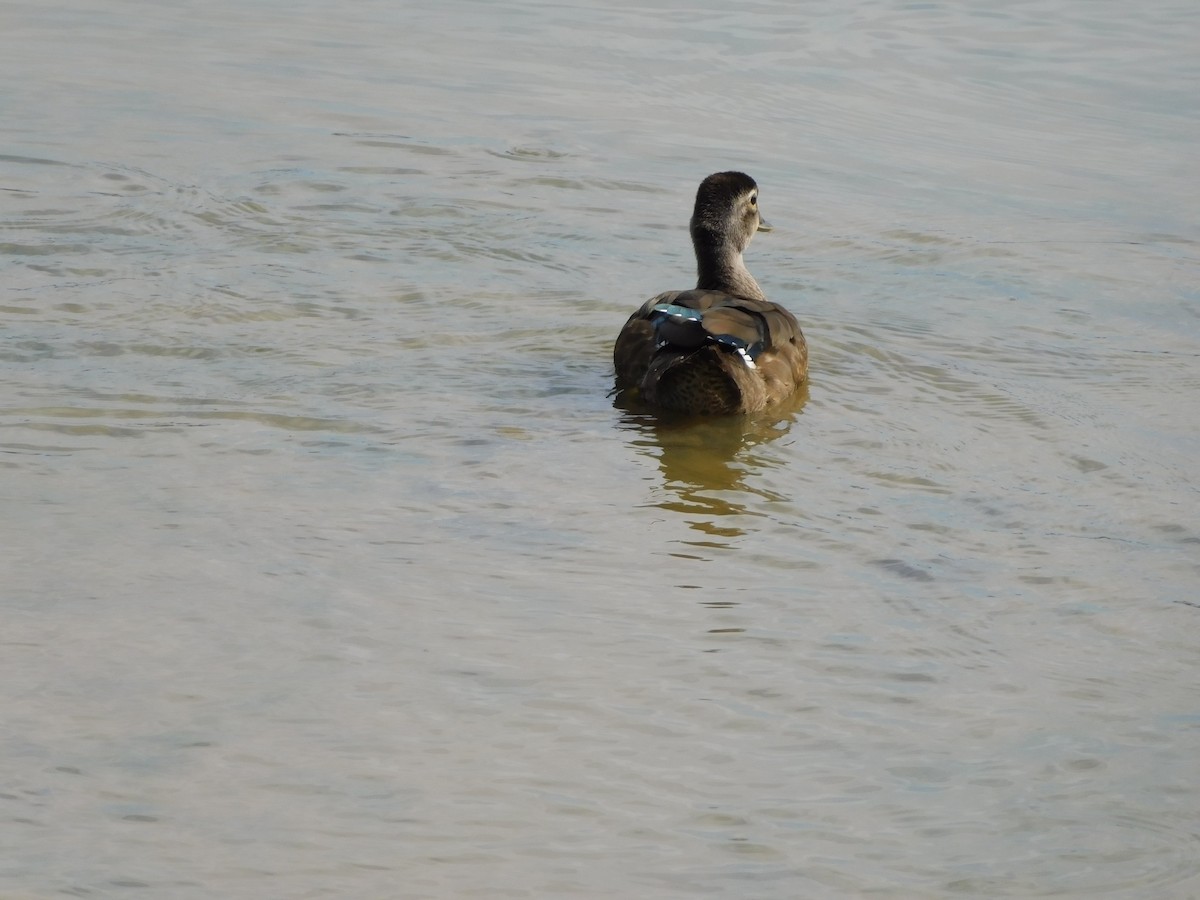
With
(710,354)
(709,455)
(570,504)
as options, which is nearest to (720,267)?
(710,354)

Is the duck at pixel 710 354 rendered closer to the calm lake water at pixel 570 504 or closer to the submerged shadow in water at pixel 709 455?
the submerged shadow in water at pixel 709 455

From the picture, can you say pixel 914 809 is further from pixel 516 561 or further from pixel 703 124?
pixel 703 124

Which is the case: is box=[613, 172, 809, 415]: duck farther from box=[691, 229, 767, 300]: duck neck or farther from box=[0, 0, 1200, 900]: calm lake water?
box=[691, 229, 767, 300]: duck neck

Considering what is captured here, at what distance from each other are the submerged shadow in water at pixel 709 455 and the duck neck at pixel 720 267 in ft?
3.75

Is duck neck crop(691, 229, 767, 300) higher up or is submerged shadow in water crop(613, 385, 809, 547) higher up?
duck neck crop(691, 229, 767, 300)

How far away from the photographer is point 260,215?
38.0 feet

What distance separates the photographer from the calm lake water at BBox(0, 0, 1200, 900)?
4.71 metres

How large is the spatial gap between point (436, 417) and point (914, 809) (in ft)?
13.1

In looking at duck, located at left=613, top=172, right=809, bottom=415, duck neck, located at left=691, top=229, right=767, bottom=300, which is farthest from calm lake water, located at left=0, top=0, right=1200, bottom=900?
duck neck, located at left=691, top=229, right=767, bottom=300

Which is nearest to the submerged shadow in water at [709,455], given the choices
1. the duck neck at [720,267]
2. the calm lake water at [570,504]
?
the calm lake water at [570,504]

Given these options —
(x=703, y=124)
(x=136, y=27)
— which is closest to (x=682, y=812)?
(x=703, y=124)

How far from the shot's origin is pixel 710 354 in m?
8.41

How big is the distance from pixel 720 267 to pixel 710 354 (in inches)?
73.2

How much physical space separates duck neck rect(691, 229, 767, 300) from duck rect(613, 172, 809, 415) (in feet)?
1.56
